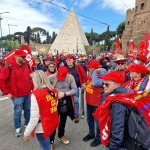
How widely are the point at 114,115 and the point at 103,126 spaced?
23 cm

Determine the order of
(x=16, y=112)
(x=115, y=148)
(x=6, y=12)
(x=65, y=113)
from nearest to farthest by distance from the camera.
Answer: 1. (x=115, y=148)
2. (x=65, y=113)
3. (x=16, y=112)
4. (x=6, y=12)

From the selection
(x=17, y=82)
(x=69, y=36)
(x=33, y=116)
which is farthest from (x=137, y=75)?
(x=69, y=36)

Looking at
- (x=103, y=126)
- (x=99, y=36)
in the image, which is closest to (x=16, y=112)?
(x=103, y=126)

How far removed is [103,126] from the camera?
150 centimetres

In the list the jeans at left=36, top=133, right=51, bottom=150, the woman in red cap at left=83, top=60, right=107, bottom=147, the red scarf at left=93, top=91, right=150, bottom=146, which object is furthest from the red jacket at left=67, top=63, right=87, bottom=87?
the red scarf at left=93, top=91, right=150, bottom=146

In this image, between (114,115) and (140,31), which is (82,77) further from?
(140,31)

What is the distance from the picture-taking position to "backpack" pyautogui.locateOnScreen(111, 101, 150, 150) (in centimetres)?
128

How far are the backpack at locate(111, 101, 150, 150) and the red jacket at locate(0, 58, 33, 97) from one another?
2.42 meters

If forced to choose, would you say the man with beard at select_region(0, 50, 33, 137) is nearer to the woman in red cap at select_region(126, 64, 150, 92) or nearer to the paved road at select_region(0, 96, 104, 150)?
the paved road at select_region(0, 96, 104, 150)

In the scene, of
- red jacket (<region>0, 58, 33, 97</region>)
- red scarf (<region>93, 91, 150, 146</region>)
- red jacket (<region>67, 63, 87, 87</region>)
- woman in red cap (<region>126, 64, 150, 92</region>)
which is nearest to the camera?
red scarf (<region>93, 91, 150, 146</region>)

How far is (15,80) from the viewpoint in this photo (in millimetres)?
2979

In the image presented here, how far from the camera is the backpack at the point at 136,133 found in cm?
128

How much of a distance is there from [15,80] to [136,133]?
8.50 ft

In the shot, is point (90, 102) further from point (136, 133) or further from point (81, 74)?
point (136, 133)
